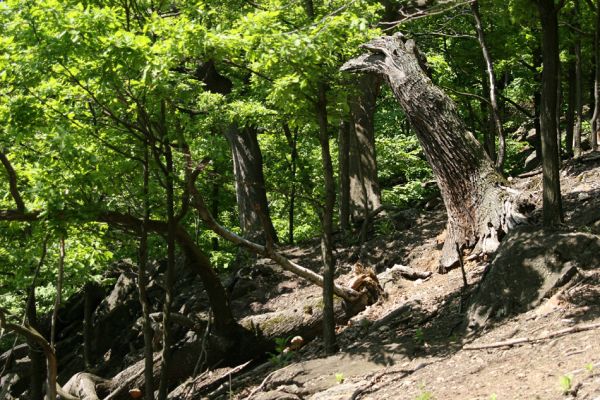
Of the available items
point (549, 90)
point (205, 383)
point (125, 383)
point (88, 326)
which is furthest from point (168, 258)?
point (88, 326)

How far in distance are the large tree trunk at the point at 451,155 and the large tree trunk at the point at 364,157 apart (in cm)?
446

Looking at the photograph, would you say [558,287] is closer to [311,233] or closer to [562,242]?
[562,242]

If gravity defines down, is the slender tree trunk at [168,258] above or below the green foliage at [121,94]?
below

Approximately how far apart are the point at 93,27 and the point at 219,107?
7.95 feet

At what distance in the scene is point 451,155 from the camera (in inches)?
399

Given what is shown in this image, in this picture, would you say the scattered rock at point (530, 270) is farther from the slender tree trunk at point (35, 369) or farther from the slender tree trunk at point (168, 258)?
the slender tree trunk at point (35, 369)

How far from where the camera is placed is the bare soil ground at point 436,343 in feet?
17.7

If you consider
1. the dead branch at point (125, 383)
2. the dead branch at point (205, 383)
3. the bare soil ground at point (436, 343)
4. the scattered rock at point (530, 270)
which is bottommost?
the dead branch at point (205, 383)

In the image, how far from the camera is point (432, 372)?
640 cm

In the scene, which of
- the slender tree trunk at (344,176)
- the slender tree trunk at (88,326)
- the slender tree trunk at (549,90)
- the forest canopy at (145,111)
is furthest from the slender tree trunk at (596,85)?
the slender tree trunk at (88,326)

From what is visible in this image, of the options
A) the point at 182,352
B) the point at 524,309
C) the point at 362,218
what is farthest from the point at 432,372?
the point at 362,218

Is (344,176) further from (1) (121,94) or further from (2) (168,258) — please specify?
(1) (121,94)

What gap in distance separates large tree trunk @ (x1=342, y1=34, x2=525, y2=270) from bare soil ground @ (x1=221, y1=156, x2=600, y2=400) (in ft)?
1.68

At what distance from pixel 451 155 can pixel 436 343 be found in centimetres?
359
